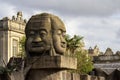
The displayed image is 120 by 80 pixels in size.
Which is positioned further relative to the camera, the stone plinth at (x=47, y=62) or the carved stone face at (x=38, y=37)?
the carved stone face at (x=38, y=37)

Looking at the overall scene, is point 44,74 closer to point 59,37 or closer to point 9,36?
point 59,37

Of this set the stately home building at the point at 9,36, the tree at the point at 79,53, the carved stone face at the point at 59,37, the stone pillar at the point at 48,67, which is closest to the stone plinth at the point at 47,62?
the stone pillar at the point at 48,67

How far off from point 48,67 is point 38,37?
92 cm

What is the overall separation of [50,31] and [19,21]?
201 feet

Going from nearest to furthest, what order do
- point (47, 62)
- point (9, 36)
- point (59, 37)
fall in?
point (47, 62)
point (59, 37)
point (9, 36)

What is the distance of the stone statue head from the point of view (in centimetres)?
1455

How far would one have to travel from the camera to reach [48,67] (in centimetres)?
1434

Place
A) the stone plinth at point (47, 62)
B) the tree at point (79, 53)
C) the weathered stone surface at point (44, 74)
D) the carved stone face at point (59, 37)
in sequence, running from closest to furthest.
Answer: the stone plinth at point (47, 62)
the weathered stone surface at point (44, 74)
the carved stone face at point (59, 37)
the tree at point (79, 53)

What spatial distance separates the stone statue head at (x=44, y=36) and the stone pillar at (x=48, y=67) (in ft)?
0.90

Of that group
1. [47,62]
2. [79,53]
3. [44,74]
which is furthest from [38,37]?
[79,53]

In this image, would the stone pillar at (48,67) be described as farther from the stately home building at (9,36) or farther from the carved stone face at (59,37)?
the stately home building at (9,36)

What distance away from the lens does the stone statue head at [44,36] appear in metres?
14.6

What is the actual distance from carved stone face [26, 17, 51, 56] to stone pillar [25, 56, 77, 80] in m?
0.27

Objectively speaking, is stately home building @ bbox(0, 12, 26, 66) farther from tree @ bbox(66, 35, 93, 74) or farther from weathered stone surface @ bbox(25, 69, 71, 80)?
weathered stone surface @ bbox(25, 69, 71, 80)
